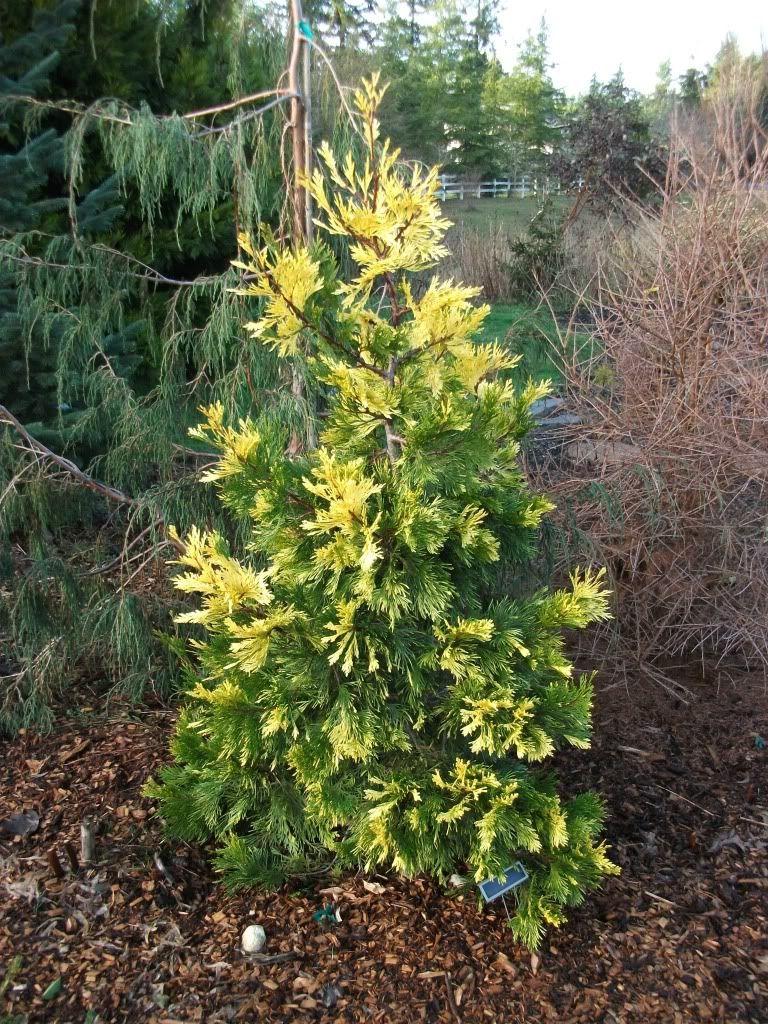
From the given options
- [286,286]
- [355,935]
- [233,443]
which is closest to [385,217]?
A: [286,286]

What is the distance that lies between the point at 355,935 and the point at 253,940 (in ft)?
0.92

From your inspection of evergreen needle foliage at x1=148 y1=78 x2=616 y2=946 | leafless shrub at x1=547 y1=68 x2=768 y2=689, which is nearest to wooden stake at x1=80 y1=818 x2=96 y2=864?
evergreen needle foliage at x1=148 y1=78 x2=616 y2=946

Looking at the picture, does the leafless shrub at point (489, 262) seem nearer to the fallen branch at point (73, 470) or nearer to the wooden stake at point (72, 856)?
the fallen branch at point (73, 470)

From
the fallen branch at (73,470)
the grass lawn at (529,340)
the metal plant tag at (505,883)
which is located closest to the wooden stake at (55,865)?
the fallen branch at (73,470)

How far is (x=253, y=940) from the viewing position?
7.62ft

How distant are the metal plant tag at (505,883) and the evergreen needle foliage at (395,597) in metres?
0.04

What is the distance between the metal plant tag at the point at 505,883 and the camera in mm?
2256

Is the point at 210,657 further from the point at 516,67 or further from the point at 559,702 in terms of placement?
the point at 516,67

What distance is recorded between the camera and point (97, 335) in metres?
3.39

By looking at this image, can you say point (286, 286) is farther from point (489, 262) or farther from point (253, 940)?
point (489, 262)

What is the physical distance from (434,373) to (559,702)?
950 mm

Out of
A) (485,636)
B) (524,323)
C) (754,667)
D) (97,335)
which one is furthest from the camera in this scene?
(754,667)

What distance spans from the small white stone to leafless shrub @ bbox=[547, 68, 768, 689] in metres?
1.86

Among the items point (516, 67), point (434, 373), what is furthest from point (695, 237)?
point (516, 67)
